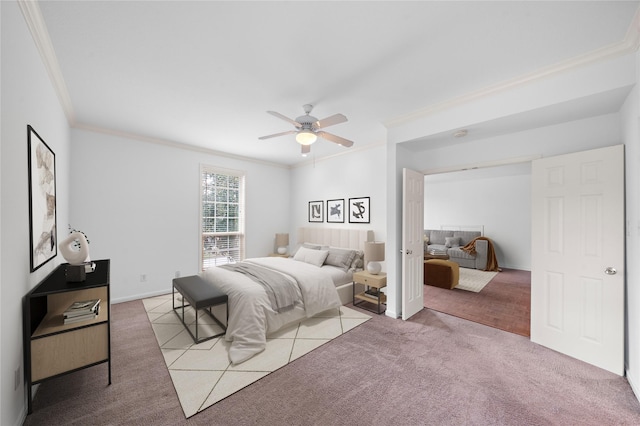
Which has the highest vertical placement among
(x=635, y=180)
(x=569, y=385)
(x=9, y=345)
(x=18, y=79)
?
(x=18, y=79)

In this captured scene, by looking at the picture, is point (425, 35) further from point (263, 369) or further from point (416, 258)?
point (263, 369)

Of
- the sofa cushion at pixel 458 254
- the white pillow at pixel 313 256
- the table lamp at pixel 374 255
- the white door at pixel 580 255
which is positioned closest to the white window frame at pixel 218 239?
the white pillow at pixel 313 256

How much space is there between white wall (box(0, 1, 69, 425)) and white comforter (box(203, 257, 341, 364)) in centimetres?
141

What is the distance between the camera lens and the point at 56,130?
2.67 meters

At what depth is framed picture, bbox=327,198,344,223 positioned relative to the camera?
201 inches

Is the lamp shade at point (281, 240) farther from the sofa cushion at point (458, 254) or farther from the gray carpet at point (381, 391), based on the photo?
the sofa cushion at point (458, 254)

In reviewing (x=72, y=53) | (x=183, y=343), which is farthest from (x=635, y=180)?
(x=72, y=53)

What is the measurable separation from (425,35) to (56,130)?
145 inches

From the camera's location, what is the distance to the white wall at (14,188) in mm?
1399

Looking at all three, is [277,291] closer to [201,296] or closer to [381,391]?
[201,296]

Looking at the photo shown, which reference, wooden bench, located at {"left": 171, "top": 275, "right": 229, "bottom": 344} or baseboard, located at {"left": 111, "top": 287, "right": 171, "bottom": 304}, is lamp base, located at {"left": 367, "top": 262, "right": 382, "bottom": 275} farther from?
baseboard, located at {"left": 111, "top": 287, "right": 171, "bottom": 304}

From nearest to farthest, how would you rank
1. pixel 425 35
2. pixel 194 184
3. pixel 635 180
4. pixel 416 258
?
pixel 425 35, pixel 635 180, pixel 416 258, pixel 194 184

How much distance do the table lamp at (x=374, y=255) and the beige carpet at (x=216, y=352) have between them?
653mm

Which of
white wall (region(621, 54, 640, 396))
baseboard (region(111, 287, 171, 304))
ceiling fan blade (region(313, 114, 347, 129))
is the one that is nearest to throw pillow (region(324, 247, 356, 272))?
ceiling fan blade (region(313, 114, 347, 129))
